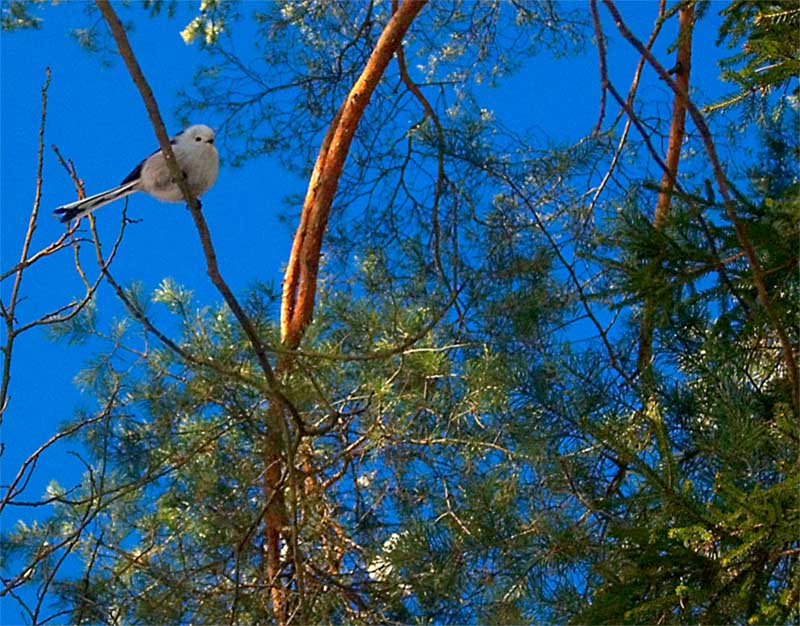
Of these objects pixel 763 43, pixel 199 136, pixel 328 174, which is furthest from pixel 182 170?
pixel 763 43

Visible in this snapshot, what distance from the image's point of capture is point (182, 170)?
245cm

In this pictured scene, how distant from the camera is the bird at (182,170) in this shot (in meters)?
2.42

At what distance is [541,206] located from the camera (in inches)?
120

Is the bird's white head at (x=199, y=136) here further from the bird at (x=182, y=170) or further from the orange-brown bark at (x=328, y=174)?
the orange-brown bark at (x=328, y=174)

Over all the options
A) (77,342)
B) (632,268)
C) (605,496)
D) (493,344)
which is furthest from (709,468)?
(77,342)

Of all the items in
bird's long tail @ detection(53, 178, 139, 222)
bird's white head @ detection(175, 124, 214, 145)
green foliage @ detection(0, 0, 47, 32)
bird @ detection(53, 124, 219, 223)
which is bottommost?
bird's long tail @ detection(53, 178, 139, 222)

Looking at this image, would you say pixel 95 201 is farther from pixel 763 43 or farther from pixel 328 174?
pixel 763 43

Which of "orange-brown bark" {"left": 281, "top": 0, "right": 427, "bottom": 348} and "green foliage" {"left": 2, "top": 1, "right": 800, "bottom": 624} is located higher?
"orange-brown bark" {"left": 281, "top": 0, "right": 427, "bottom": 348}

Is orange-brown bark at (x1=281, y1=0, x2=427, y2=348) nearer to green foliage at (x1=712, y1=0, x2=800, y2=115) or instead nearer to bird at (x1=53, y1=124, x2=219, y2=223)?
bird at (x1=53, y1=124, x2=219, y2=223)

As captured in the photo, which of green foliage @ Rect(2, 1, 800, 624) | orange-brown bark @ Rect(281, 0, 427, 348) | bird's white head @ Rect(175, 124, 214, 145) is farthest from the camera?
orange-brown bark @ Rect(281, 0, 427, 348)

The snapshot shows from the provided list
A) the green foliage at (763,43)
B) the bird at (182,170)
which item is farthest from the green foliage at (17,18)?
the green foliage at (763,43)

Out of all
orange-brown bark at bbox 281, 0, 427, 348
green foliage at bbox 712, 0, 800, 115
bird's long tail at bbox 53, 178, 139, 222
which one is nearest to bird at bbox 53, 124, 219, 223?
bird's long tail at bbox 53, 178, 139, 222

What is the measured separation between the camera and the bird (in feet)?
7.94

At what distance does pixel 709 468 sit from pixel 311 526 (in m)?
0.77
